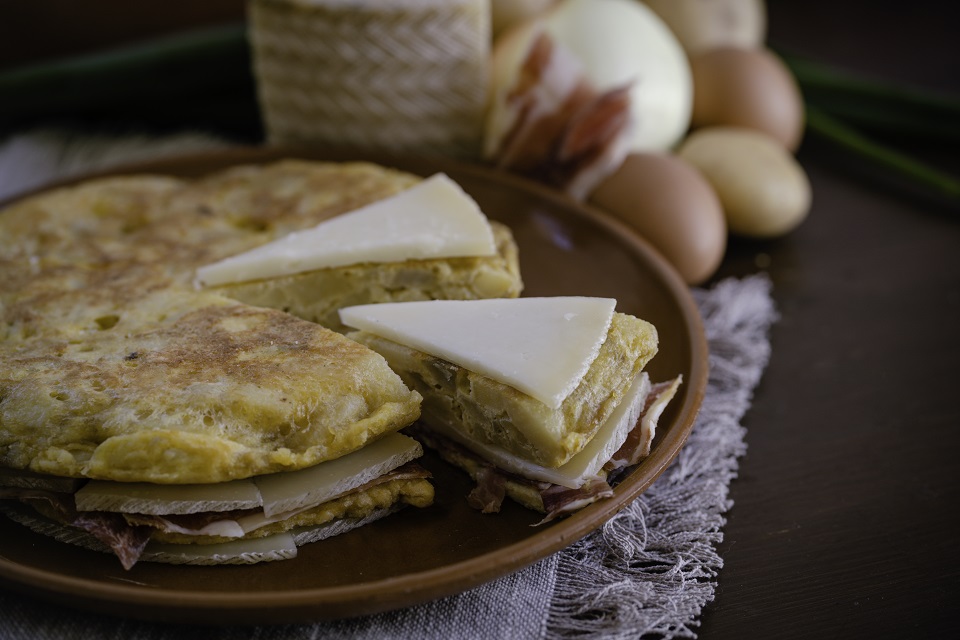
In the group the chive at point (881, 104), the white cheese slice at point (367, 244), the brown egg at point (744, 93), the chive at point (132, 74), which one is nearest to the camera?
the white cheese slice at point (367, 244)

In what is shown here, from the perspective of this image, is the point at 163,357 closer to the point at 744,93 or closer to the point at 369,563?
the point at 369,563

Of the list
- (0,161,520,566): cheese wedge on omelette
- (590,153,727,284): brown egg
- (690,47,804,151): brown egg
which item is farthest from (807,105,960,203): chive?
(0,161,520,566): cheese wedge on omelette

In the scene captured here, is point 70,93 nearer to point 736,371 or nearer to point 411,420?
point 411,420

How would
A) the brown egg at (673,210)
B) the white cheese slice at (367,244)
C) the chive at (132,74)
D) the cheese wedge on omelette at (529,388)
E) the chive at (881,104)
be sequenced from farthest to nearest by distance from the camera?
the chive at (881,104) < the chive at (132,74) < the brown egg at (673,210) < the white cheese slice at (367,244) < the cheese wedge on omelette at (529,388)

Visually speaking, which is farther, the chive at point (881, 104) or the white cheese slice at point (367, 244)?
the chive at point (881, 104)

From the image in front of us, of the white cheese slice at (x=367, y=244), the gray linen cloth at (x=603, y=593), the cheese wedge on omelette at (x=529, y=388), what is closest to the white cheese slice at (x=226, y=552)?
the gray linen cloth at (x=603, y=593)

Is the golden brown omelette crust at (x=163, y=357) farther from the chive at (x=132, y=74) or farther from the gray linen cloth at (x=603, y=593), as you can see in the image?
the chive at (x=132, y=74)
